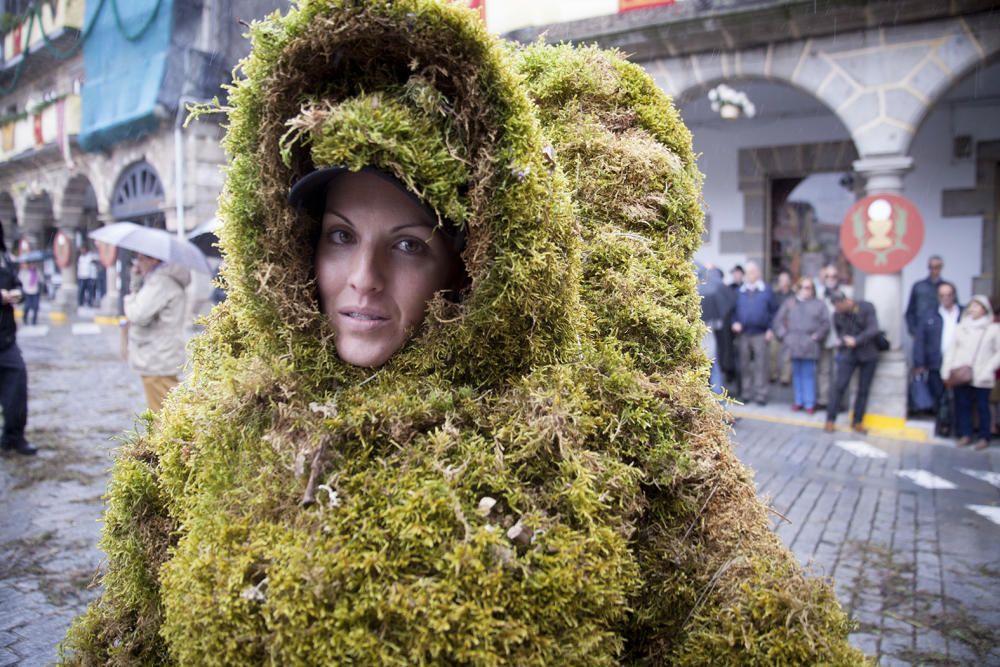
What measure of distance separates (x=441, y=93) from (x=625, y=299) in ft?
2.59

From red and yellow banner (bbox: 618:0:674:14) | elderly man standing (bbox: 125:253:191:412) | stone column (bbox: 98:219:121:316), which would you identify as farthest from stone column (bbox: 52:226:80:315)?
elderly man standing (bbox: 125:253:191:412)

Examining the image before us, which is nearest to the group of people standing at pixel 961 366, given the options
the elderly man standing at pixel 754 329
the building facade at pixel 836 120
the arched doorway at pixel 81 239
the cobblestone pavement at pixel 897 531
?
the building facade at pixel 836 120

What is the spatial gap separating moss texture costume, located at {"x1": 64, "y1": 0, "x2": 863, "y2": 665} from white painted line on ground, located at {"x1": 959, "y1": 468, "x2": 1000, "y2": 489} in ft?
20.6

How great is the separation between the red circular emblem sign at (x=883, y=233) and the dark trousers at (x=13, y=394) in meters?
8.96

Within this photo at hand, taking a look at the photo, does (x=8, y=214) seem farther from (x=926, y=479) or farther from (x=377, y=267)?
(x=377, y=267)

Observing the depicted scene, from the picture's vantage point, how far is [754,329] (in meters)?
10.2

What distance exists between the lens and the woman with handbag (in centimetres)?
786

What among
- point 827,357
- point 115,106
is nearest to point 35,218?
point 115,106

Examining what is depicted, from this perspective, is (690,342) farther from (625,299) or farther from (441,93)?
(441,93)

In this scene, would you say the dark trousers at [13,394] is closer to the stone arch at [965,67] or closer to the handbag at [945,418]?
the handbag at [945,418]

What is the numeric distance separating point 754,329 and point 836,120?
435 cm

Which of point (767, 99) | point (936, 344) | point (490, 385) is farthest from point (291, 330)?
point (767, 99)

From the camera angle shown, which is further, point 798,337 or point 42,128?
point 42,128

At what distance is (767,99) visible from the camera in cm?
1198
